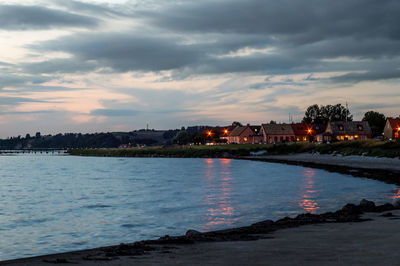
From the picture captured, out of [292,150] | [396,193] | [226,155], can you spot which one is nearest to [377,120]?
[292,150]

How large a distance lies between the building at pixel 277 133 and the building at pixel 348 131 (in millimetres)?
15446

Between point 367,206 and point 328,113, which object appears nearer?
point 367,206

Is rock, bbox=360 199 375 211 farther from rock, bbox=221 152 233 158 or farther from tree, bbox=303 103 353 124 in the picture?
tree, bbox=303 103 353 124

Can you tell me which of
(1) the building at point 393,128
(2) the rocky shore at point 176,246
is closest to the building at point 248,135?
(1) the building at point 393,128

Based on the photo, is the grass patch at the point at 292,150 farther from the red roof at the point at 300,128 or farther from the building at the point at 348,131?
the red roof at the point at 300,128

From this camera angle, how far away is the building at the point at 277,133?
504 feet

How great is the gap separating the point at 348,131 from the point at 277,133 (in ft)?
82.3

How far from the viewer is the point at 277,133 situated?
506ft

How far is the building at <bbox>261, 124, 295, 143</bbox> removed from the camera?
154m

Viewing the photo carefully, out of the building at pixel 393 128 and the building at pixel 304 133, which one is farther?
the building at pixel 304 133

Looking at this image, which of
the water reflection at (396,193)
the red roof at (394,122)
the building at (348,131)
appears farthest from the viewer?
the building at (348,131)

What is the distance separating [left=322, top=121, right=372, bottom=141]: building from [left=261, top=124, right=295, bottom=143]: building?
608 inches

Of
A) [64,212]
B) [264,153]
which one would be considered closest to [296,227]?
[64,212]

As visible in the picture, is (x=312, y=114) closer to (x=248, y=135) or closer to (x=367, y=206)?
(x=248, y=135)
